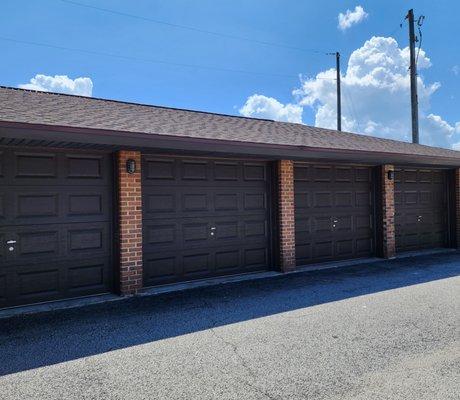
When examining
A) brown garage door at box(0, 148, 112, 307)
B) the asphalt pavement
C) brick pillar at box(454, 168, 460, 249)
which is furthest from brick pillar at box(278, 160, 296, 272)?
brick pillar at box(454, 168, 460, 249)

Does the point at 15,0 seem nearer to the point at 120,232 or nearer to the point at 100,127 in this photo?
the point at 100,127

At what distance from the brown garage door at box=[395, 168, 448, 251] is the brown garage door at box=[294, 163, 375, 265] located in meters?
1.16

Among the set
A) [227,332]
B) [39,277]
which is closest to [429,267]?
[227,332]

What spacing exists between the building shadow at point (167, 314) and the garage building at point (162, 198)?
732mm

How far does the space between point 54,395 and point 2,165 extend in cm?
379

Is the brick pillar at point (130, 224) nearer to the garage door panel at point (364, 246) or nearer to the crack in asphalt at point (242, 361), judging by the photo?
the crack in asphalt at point (242, 361)

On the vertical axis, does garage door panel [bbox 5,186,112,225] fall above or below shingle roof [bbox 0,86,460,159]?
below

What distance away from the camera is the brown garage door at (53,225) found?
561 cm

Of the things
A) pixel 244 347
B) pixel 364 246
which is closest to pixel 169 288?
pixel 244 347

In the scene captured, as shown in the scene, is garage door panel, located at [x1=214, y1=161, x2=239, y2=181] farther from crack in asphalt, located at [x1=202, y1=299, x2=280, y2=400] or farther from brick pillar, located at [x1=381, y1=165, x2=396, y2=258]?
brick pillar, located at [x1=381, y1=165, x2=396, y2=258]

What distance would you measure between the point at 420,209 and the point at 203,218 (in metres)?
6.98

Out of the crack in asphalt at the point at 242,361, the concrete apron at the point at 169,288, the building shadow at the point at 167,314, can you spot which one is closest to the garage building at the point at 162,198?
the concrete apron at the point at 169,288

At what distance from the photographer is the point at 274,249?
810 centimetres

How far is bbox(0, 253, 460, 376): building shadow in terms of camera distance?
408cm
